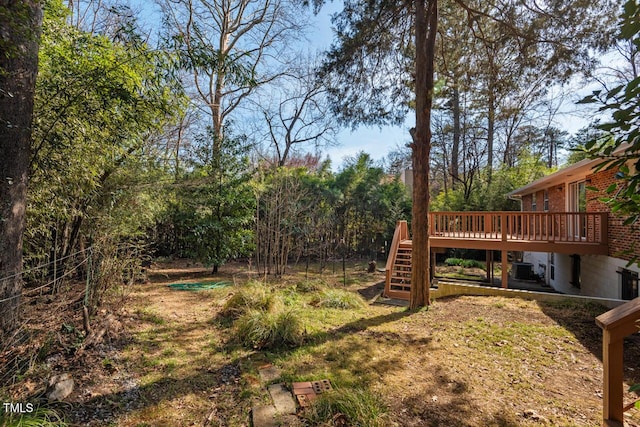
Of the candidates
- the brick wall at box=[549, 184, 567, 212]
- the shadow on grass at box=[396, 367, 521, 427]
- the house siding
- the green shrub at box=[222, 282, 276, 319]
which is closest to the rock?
the green shrub at box=[222, 282, 276, 319]

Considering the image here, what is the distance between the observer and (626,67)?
1361 cm

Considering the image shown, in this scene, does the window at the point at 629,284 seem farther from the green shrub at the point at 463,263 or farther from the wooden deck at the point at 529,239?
the green shrub at the point at 463,263

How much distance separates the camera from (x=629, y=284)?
6508 millimetres

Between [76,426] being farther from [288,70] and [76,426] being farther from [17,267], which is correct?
[288,70]

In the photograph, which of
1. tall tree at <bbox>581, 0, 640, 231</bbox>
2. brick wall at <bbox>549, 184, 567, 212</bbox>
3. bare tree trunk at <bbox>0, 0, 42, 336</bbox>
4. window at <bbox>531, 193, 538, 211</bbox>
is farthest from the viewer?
window at <bbox>531, 193, 538, 211</bbox>

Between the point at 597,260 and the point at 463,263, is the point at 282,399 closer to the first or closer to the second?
the point at 597,260

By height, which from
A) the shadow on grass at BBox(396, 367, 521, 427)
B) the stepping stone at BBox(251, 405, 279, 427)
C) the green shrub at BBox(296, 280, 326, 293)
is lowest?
the stepping stone at BBox(251, 405, 279, 427)

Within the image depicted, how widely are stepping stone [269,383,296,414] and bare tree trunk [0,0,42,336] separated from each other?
8.82ft

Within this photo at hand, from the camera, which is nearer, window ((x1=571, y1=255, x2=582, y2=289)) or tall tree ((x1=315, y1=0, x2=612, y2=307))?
tall tree ((x1=315, y1=0, x2=612, y2=307))

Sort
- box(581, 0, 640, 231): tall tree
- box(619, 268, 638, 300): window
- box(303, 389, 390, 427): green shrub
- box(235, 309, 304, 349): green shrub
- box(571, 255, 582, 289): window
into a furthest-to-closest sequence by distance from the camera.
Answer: box(571, 255, 582, 289): window
box(619, 268, 638, 300): window
box(235, 309, 304, 349): green shrub
box(303, 389, 390, 427): green shrub
box(581, 0, 640, 231): tall tree

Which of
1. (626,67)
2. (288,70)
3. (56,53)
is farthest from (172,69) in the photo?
(626,67)

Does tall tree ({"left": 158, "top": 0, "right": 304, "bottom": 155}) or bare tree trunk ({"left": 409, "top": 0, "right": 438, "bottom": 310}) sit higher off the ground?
tall tree ({"left": 158, "top": 0, "right": 304, "bottom": 155})

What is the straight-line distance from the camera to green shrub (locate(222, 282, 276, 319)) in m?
5.12

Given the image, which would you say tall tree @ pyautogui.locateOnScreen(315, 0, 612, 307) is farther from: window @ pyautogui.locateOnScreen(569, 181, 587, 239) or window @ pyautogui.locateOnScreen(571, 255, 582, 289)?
window @ pyautogui.locateOnScreen(571, 255, 582, 289)
